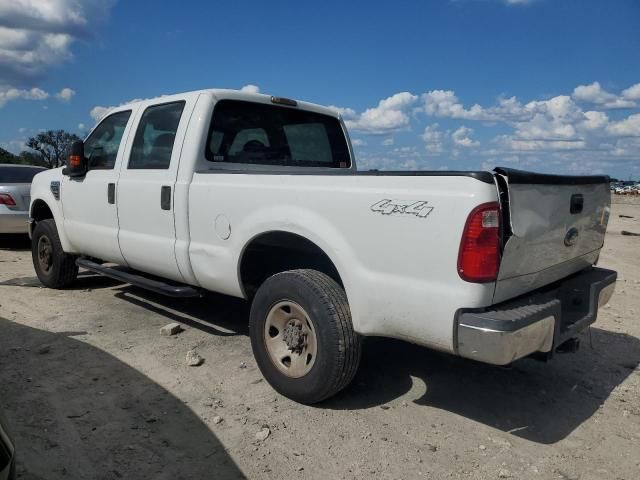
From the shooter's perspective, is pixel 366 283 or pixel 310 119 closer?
pixel 366 283

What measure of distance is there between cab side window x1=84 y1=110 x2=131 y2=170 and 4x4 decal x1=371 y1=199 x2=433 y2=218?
3.11 m

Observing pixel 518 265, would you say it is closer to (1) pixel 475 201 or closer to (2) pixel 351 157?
(1) pixel 475 201

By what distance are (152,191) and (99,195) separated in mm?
958

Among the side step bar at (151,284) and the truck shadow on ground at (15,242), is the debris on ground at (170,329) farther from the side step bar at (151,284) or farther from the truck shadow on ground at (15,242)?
the truck shadow on ground at (15,242)

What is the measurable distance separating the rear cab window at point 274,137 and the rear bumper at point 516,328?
8.13 feet

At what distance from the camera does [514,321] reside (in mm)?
2709

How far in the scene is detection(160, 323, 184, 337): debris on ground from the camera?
4.77 m

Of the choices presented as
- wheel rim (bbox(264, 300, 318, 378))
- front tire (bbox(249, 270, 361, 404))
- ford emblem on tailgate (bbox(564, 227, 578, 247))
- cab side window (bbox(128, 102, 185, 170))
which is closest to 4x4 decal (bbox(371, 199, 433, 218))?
front tire (bbox(249, 270, 361, 404))

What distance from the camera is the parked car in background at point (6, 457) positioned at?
66.5 inches

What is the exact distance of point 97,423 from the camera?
3234 millimetres

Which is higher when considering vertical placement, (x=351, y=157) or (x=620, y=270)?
(x=351, y=157)

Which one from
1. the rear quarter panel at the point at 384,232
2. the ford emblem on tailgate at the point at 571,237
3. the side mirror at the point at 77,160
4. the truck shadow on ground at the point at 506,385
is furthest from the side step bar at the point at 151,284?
the ford emblem on tailgate at the point at 571,237

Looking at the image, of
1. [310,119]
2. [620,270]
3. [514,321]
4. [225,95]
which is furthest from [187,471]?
[620,270]

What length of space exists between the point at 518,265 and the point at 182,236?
250 centimetres
